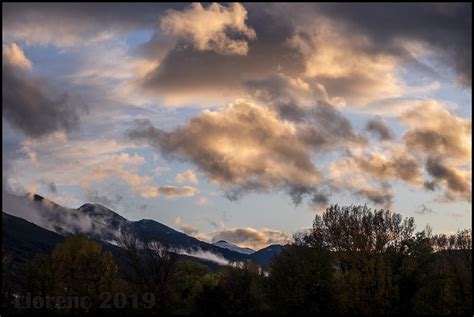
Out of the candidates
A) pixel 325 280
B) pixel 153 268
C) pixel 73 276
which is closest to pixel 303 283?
pixel 325 280

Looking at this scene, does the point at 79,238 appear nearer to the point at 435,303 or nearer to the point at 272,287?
the point at 272,287

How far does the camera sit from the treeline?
8931 cm

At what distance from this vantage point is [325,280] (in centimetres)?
9050

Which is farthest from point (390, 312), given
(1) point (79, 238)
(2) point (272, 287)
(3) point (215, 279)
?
(1) point (79, 238)

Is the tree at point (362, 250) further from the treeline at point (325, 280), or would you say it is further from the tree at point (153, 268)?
the tree at point (153, 268)

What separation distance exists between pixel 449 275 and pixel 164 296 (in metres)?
47.4

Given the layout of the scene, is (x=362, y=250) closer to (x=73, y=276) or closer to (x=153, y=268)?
(x=153, y=268)

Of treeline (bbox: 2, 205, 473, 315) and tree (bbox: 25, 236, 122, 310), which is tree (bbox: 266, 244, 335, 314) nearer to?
treeline (bbox: 2, 205, 473, 315)

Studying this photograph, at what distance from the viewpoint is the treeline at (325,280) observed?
293 feet

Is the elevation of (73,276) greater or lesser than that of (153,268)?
lesser

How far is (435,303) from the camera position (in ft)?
298

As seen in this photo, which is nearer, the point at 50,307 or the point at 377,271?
the point at 377,271

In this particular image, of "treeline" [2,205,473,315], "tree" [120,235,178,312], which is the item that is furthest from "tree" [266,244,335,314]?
"tree" [120,235,178,312]

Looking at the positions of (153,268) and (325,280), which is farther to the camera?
(153,268)
